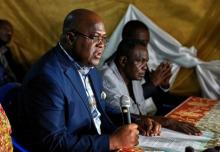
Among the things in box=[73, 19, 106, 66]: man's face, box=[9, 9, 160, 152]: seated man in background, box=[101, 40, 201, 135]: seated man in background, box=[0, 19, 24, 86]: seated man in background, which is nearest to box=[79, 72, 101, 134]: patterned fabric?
box=[9, 9, 160, 152]: seated man in background

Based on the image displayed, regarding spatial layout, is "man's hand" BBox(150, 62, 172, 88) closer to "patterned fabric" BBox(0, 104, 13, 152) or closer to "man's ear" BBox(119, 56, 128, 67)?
"man's ear" BBox(119, 56, 128, 67)

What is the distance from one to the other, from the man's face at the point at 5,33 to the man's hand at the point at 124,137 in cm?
250

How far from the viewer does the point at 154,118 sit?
220cm

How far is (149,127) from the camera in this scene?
2031 mm

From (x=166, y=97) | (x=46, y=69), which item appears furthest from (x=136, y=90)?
(x=46, y=69)

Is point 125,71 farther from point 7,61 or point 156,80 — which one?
point 7,61

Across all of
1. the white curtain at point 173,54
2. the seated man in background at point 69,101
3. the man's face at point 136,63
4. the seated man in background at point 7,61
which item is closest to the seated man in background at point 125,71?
the man's face at point 136,63

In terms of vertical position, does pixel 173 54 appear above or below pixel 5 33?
below

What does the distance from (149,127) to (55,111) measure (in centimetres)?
57

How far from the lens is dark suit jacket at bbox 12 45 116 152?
65.1 inches

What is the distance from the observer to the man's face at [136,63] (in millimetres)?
2447

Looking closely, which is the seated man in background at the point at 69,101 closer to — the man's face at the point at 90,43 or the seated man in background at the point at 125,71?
the man's face at the point at 90,43

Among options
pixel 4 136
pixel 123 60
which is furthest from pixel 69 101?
pixel 123 60

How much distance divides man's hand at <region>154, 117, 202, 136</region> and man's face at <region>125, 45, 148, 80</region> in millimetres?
383
